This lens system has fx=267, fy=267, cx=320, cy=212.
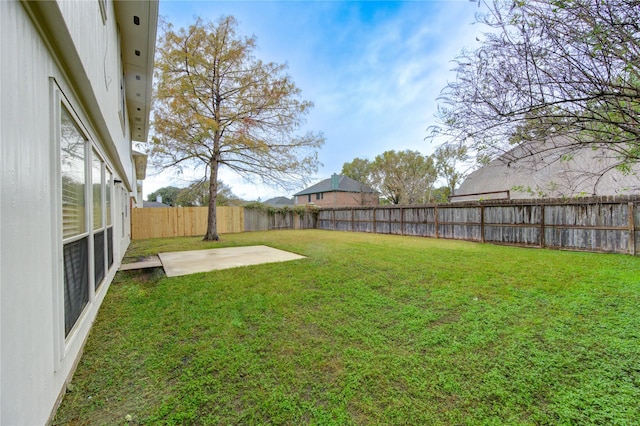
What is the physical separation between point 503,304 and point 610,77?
105 inches

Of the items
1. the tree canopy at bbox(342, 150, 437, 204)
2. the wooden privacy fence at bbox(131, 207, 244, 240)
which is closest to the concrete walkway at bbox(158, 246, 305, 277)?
the wooden privacy fence at bbox(131, 207, 244, 240)

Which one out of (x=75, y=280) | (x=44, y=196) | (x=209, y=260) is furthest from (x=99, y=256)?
(x=209, y=260)

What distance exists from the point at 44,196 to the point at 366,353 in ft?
8.74

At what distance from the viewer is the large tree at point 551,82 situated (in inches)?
87.0

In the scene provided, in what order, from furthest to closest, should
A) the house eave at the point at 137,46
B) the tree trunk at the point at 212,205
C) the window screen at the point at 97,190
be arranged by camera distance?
the tree trunk at the point at 212,205 → the house eave at the point at 137,46 → the window screen at the point at 97,190

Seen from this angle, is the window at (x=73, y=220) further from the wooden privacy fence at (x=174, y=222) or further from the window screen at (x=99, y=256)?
the wooden privacy fence at (x=174, y=222)

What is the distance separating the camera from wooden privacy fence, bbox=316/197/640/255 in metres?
6.81

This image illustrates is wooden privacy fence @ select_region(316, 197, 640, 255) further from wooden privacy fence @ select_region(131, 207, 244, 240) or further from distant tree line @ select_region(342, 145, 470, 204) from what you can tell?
distant tree line @ select_region(342, 145, 470, 204)

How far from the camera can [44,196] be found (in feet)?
5.51

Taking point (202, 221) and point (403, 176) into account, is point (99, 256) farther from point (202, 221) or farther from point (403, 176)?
point (403, 176)

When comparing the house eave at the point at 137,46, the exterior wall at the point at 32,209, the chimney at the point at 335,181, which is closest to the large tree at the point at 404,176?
the chimney at the point at 335,181

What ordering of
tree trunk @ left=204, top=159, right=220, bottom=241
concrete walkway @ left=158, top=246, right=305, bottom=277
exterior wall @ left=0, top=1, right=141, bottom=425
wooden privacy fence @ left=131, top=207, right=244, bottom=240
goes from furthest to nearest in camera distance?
1. wooden privacy fence @ left=131, top=207, right=244, bottom=240
2. tree trunk @ left=204, top=159, right=220, bottom=241
3. concrete walkway @ left=158, top=246, right=305, bottom=277
4. exterior wall @ left=0, top=1, right=141, bottom=425

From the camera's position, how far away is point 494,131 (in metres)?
2.99

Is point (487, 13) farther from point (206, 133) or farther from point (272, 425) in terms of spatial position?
point (206, 133)
